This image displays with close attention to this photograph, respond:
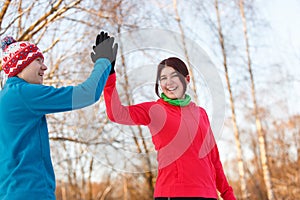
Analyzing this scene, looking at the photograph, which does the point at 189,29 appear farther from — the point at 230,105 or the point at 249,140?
the point at 249,140

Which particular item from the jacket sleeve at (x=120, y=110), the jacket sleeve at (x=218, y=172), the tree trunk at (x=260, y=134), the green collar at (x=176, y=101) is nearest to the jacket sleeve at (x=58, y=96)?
the jacket sleeve at (x=120, y=110)

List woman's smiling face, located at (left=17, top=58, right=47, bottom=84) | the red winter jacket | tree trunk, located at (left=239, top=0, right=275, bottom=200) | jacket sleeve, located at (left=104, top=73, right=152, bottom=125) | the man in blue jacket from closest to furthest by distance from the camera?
the man in blue jacket
woman's smiling face, located at (left=17, top=58, right=47, bottom=84)
jacket sleeve, located at (left=104, top=73, right=152, bottom=125)
the red winter jacket
tree trunk, located at (left=239, top=0, right=275, bottom=200)

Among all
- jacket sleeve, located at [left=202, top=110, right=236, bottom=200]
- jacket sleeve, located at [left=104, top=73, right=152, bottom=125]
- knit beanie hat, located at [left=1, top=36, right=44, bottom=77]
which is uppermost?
knit beanie hat, located at [left=1, top=36, right=44, bottom=77]

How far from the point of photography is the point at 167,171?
2.47 metres

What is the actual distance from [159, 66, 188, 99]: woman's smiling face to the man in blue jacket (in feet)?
1.98

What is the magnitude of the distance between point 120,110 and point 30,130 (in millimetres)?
527

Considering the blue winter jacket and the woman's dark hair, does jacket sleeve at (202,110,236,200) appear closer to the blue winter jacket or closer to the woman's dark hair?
the woman's dark hair

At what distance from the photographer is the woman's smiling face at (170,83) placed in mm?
2660

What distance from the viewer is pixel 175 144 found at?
2477 millimetres

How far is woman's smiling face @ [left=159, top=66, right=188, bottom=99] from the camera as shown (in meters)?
2.66

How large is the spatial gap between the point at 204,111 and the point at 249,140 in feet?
61.2

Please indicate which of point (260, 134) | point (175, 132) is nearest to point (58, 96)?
point (175, 132)

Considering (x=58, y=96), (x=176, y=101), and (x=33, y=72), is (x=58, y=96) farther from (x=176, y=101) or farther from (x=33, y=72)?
(x=176, y=101)

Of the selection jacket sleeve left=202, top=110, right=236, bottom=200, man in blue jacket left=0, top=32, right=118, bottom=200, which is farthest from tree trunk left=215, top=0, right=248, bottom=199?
man in blue jacket left=0, top=32, right=118, bottom=200
